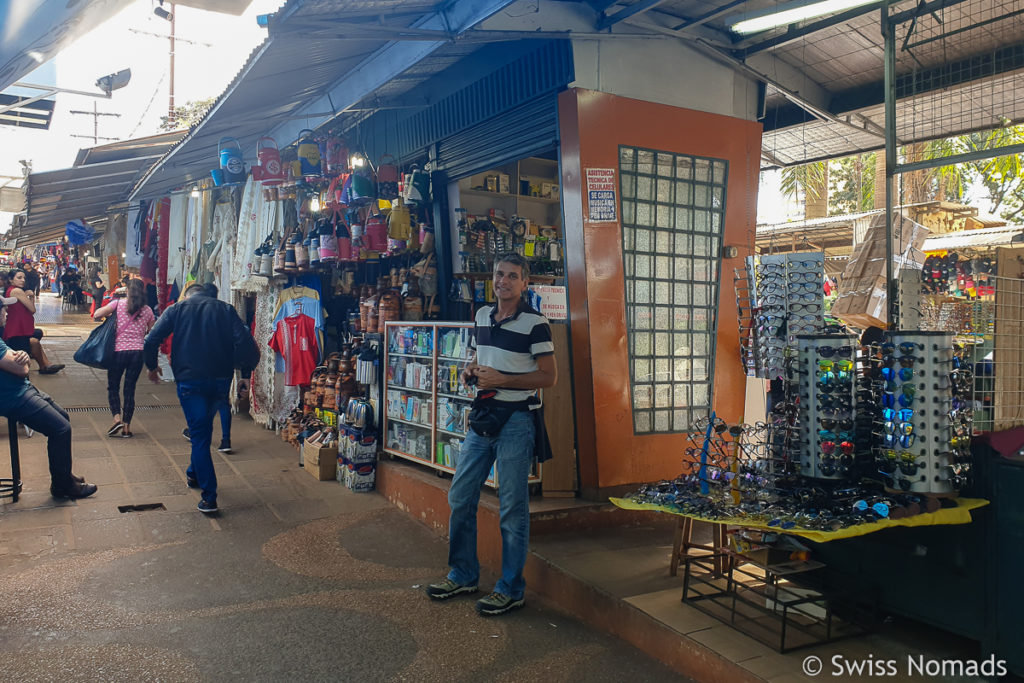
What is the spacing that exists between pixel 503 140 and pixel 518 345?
2829 mm

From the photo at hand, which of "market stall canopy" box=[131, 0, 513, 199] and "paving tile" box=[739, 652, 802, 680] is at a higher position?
"market stall canopy" box=[131, 0, 513, 199]

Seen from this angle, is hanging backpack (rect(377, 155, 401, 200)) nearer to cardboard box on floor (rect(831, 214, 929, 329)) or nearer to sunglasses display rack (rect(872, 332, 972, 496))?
cardboard box on floor (rect(831, 214, 929, 329))

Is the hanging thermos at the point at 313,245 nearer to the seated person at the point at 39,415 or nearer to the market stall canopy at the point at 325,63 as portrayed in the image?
the market stall canopy at the point at 325,63

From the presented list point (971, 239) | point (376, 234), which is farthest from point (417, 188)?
point (971, 239)

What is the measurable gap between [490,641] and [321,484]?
3709 mm

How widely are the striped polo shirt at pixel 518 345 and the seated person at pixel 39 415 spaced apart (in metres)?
3.88

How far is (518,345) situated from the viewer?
13.5ft

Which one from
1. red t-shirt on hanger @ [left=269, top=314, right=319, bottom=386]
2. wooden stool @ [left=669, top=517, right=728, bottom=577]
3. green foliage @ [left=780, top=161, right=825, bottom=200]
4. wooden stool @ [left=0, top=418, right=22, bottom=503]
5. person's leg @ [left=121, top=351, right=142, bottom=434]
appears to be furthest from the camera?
green foliage @ [left=780, top=161, right=825, bottom=200]

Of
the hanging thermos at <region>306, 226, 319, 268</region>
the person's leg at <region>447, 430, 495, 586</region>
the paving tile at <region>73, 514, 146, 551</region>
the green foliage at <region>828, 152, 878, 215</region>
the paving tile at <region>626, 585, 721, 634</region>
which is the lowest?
the paving tile at <region>73, 514, 146, 551</region>

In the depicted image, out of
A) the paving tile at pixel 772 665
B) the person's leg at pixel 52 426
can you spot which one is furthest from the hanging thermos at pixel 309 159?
the paving tile at pixel 772 665

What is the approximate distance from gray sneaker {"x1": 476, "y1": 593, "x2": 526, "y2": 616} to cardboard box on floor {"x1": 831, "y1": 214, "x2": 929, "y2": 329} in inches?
166

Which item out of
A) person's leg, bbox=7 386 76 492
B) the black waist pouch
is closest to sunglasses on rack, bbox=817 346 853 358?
the black waist pouch

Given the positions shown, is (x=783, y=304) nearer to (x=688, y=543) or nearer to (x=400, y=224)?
(x=688, y=543)

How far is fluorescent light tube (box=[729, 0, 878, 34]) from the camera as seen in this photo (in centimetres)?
435
